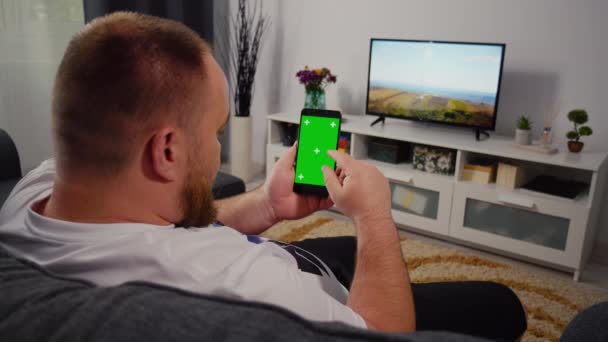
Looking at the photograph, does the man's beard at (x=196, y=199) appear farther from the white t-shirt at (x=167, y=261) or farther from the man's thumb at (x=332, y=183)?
the man's thumb at (x=332, y=183)

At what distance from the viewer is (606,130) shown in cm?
256

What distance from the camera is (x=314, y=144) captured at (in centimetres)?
119

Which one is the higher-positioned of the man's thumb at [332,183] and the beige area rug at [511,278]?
the man's thumb at [332,183]

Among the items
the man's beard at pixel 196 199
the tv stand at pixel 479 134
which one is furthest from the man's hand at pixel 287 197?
the tv stand at pixel 479 134

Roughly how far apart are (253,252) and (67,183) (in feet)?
0.97

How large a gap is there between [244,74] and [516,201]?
202 centimetres

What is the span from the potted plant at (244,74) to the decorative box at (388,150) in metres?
0.99

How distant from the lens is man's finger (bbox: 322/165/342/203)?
98cm

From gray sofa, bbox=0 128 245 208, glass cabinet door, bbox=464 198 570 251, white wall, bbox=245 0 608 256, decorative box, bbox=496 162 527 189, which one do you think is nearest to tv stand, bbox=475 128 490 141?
white wall, bbox=245 0 608 256

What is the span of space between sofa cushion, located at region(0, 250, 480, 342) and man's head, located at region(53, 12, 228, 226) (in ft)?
0.74

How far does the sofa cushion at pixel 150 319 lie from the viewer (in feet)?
1.52

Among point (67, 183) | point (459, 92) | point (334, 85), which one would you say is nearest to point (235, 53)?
point (334, 85)

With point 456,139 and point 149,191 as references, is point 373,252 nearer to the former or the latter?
point 149,191

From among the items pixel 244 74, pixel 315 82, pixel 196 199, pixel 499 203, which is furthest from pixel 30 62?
pixel 499 203
